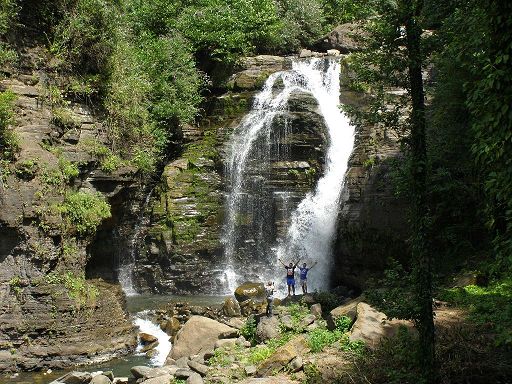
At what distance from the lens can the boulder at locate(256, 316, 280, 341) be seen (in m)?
11.1

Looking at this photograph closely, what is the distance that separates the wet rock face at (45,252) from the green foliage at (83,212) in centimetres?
23

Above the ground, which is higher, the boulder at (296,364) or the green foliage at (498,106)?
the green foliage at (498,106)

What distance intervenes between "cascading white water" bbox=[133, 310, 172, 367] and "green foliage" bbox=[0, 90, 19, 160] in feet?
22.0

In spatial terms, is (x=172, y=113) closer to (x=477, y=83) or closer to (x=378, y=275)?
(x=378, y=275)

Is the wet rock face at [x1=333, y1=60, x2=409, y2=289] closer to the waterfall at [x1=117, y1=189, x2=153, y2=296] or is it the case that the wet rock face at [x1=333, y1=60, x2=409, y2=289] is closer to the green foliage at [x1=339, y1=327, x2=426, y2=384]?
the green foliage at [x1=339, y1=327, x2=426, y2=384]

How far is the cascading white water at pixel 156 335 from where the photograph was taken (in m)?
13.8

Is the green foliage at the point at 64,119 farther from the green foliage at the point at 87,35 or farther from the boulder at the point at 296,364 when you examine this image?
the boulder at the point at 296,364

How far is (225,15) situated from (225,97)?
6.36m

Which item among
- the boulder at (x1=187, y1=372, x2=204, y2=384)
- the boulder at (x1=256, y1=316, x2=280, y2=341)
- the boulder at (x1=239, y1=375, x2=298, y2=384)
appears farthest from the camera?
the boulder at (x1=256, y1=316, x2=280, y2=341)

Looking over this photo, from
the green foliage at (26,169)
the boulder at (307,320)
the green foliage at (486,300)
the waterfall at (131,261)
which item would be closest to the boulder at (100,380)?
the boulder at (307,320)

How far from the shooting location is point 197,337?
1258cm

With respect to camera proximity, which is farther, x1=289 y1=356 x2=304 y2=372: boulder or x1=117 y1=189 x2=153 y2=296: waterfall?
x1=117 y1=189 x2=153 y2=296: waterfall

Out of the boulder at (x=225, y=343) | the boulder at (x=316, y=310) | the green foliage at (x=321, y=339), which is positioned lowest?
the boulder at (x=225, y=343)

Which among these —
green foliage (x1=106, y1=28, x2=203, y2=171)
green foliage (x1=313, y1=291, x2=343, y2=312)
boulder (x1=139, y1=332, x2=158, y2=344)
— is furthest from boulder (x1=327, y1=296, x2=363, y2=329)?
green foliage (x1=106, y1=28, x2=203, y2=171)
